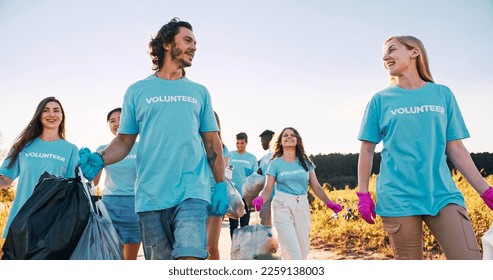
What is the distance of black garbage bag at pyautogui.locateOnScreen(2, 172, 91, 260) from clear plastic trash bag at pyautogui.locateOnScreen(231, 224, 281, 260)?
150cm

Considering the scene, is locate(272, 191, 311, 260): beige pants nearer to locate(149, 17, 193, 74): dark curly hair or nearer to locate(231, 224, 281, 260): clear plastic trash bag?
locate(231, 224, 281, 260): clear plastic trash bag

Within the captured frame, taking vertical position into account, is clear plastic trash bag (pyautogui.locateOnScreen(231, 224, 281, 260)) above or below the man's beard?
below

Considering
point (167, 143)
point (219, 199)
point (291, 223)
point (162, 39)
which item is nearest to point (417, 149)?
point (219, 199)

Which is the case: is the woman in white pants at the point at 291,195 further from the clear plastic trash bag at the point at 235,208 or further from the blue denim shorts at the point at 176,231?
the blue denim shorts at the point at 176,231

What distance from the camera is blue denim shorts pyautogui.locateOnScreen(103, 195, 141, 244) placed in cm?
492

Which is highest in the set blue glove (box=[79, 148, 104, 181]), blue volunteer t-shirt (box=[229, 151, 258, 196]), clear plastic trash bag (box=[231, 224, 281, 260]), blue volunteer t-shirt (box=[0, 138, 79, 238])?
blue volunteer t-shirt (box=[229, 151, 258, 196])

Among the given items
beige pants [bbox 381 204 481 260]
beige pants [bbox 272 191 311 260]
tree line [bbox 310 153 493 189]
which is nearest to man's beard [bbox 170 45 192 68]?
beige pants [bbox 381 204 481 260]

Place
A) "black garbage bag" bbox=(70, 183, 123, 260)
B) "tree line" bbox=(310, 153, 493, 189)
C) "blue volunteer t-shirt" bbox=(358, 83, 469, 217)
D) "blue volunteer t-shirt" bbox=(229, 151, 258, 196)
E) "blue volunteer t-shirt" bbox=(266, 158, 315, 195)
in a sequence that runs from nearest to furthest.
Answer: "black garbage bag" bbox=(70, 183, 123, 260)
"blue volunteer t-shirt" bbox=(358, 83, 469, 217)
"blue volunteer t-shirt" bbox=(266, 158, 315, 195)
"blue volunteer t-shirt" bbox=(229, 151, 258, 196)
"tree line" bbox=(310, 153, 493, 189)

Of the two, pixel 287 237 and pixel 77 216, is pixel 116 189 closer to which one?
pixel 287 237

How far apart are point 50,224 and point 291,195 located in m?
2.93

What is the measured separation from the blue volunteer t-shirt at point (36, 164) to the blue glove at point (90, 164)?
4.32ft

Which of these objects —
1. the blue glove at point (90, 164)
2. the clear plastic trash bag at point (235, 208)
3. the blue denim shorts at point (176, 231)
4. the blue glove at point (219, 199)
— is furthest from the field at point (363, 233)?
the blue glove at point (90, 164)

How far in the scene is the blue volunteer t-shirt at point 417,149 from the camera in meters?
2.98

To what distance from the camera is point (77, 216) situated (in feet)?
9.12
